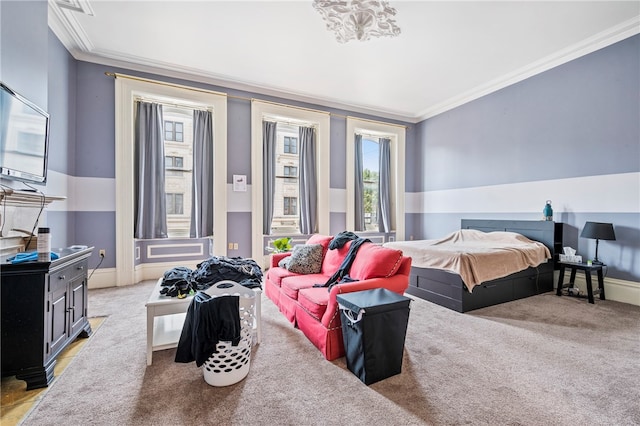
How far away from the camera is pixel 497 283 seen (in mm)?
3498

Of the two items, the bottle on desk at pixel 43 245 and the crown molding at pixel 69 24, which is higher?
the crown molding at pixel 69 24

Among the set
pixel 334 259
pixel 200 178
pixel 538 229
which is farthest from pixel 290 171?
pixel 538 229

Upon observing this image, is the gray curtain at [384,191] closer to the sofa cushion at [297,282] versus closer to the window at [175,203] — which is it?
the sofa cushion at [297,282]

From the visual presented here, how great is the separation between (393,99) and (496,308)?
420 cm

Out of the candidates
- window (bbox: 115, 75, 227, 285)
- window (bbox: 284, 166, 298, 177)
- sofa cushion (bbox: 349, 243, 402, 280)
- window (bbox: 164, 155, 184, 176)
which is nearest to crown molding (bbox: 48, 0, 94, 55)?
window (bbox: 115, 75, 227, 285)

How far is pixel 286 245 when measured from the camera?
4.32 meters

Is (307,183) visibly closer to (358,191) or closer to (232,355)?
(358,191)

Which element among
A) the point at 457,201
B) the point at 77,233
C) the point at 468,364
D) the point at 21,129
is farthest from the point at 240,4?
the point at 457,201

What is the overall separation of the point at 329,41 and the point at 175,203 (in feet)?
11.5

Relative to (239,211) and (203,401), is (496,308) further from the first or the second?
(239,211)

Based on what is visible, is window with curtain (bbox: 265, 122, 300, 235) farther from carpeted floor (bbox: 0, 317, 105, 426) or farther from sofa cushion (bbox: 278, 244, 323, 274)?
carpeted floor (bbox: 0, 317, 105, 426)

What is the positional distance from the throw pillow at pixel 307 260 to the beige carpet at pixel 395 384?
69 cm

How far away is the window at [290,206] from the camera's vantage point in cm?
560

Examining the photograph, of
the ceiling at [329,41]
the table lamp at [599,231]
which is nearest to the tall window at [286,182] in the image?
the ceiling at [329,41]
